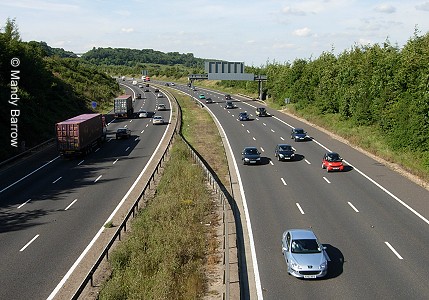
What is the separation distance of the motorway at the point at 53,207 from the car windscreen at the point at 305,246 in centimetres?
964

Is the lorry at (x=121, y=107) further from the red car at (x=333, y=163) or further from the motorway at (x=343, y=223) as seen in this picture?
the red car at (x=333, y=163)

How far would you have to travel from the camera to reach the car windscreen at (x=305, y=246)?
743 inches

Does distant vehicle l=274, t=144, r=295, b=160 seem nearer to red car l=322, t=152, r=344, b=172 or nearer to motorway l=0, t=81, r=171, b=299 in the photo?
red car l=322, t=152, r=344, b=172

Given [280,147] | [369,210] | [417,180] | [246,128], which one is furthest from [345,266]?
[246,128]

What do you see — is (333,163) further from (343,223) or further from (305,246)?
(305,246)


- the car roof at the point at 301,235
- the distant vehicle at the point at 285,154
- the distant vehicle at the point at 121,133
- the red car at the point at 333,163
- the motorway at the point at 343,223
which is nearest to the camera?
the motorway at the point at 343,223

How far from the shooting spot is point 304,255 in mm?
18500

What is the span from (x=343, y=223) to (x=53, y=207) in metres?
17.4

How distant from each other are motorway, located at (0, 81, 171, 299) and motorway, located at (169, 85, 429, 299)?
331 inches

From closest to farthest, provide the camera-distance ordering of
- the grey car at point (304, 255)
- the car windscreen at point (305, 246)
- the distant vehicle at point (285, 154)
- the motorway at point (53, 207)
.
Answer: the grey car at point (304, 255) < the motorway at point (53, 207) < the car windscreen at point (305, 246) < the distant vehicle at point (285, 154)

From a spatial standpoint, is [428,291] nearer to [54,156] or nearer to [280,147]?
[280,147]

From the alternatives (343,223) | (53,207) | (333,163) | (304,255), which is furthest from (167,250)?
(333,163)

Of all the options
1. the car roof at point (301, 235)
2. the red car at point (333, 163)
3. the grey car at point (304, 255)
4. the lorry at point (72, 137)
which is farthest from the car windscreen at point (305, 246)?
the lorry at point (72, 137)

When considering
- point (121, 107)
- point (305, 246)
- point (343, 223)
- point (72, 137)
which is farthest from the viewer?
point (121, 107)
